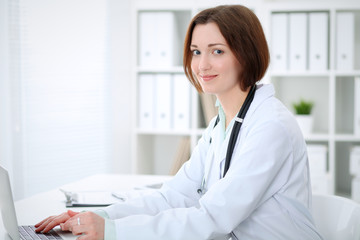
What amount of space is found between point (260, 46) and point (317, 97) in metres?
2.25

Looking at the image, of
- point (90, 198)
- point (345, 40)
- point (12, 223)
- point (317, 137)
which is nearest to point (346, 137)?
point (317, 137)

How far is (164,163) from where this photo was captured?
12.2ft

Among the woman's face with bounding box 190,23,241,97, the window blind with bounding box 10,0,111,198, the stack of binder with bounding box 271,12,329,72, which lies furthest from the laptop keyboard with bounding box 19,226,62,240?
the stack of binder with bounding box 271,12,329,72

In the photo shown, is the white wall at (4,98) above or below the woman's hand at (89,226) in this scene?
above

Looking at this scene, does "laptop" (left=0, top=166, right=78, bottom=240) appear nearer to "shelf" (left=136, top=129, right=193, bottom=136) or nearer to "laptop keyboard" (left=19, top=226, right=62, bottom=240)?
"laptop keyboard" (left=19, top=226, right=62, bottom=240)

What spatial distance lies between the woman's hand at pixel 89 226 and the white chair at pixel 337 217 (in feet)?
2.32

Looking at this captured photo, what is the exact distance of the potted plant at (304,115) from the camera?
3.10 m

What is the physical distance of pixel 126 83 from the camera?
3314 mm

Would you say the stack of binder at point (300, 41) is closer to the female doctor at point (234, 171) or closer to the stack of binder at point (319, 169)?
the stack of binder at point (319, 169)

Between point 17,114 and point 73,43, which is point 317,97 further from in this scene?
point 17,114

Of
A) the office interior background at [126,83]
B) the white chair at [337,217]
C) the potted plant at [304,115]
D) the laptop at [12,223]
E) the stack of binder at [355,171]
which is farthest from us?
the potted plant at [304,115]

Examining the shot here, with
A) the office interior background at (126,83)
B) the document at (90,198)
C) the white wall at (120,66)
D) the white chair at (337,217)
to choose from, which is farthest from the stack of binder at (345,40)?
the document at (90,198)

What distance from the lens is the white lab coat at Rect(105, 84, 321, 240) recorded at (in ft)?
3.61

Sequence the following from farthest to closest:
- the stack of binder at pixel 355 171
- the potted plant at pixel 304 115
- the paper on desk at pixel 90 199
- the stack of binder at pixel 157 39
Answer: the stack of binder at pixel 157 39, the potted plant at pixel 304 115, the stack of binder at pixel 355 171, the paper on desk at pixel 90 199
